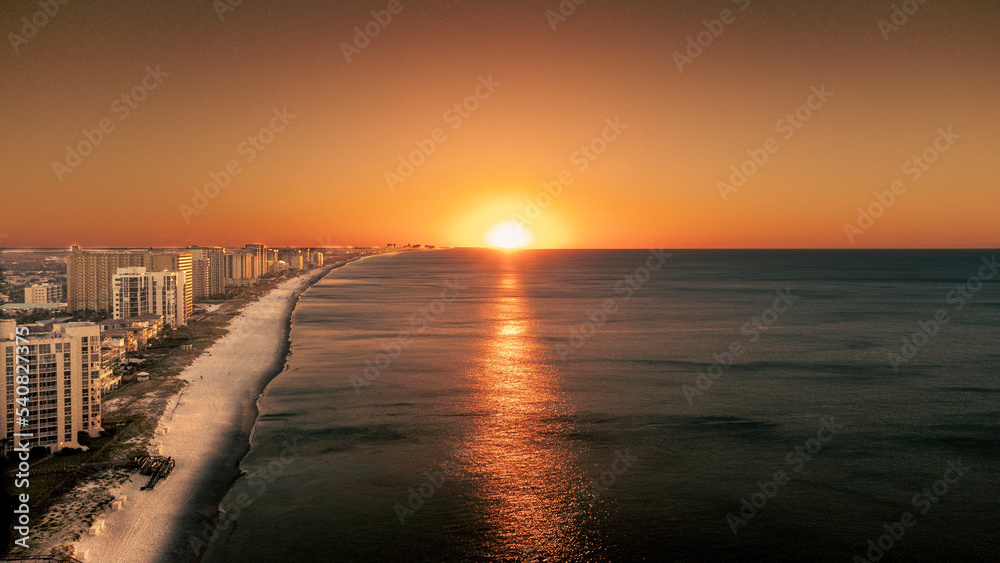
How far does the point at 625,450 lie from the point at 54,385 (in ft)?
102

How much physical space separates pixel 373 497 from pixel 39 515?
1359 centimetres

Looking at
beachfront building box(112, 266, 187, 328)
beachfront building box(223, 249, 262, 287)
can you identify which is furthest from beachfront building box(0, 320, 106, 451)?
beachfront building box(223, 249, 262, 287)

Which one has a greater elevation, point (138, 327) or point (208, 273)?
point (208, 273)

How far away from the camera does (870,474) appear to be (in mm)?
30859

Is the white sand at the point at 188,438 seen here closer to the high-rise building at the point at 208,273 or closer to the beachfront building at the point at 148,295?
the beachfront building at the point at 148,295

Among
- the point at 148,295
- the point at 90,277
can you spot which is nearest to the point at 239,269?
the point at 90,277

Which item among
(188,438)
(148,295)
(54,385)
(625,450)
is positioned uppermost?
(148,295)

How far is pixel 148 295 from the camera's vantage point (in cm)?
8181

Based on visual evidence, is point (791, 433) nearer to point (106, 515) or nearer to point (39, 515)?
point (106, 515)

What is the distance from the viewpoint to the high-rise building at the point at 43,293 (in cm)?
9064

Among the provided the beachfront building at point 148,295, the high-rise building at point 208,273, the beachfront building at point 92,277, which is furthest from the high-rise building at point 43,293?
the high-rise building at point 208,273

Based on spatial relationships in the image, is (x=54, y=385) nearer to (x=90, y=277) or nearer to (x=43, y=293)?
(x=43, y=293)

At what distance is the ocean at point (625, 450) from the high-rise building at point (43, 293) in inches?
2006

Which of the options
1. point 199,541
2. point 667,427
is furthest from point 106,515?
point 667,427
